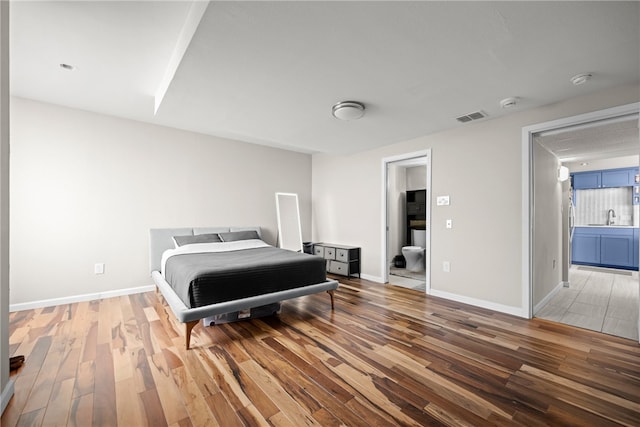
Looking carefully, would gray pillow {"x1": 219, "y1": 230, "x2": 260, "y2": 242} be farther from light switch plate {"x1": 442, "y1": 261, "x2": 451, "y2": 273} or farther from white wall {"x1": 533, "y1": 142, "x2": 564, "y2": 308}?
white wall {"x1": 533, "y1": 142, "x2": 564, "y2": 308}

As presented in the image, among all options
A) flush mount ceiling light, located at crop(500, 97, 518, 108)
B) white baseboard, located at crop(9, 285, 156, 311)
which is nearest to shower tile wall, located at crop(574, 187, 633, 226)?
flush mount ceiling light, located at crop(500, 97, 518, 108)

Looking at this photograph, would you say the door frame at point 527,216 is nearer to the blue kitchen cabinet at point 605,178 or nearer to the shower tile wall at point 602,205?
the blue kitchen cabinet at point 605,178

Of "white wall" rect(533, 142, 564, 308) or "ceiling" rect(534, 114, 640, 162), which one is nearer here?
"ceiling" rect(534, 114, 640, 162)

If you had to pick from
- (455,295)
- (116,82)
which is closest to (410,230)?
(455,295)

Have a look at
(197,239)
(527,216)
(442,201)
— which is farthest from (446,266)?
(197,239)

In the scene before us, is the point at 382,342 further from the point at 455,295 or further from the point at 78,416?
the point at 78,416

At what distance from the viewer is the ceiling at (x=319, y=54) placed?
162 centimetres

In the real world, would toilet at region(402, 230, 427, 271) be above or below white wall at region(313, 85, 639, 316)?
below

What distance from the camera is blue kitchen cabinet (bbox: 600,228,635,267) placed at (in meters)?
4.96

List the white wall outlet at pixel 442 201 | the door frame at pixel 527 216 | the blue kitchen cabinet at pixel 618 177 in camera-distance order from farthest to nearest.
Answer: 1. the blue kitchen cabinet at pixel 618 177
2. the white wall outlet at pixel 442 201
3. the door frame at pixel 527 216

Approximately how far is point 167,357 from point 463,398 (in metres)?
2.17

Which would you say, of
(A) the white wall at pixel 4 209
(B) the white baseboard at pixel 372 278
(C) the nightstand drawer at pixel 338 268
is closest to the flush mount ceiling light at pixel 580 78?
(B) the white baseboard at pixel 372 278

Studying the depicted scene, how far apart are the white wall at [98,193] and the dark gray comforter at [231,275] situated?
110cm

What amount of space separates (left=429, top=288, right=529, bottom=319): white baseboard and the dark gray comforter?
1731 millimetres
